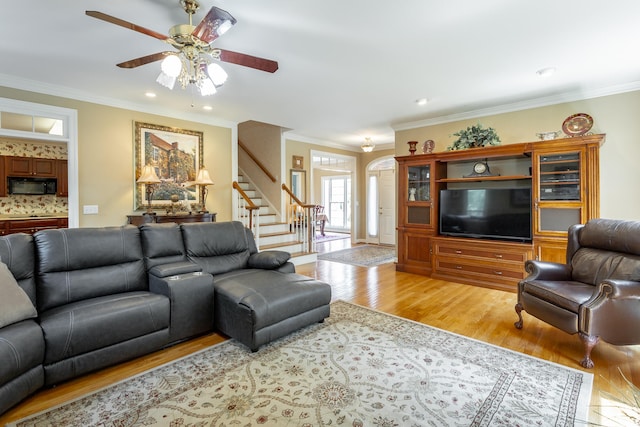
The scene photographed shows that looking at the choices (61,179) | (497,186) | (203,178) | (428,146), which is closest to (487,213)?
(497,186)

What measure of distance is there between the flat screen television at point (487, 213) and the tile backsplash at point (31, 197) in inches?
309

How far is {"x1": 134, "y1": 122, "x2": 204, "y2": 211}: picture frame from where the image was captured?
15.9 ft

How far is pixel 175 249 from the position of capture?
315cm

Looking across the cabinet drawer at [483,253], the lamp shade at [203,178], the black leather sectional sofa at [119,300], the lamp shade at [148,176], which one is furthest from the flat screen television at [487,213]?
the lamp shade at [148,176]

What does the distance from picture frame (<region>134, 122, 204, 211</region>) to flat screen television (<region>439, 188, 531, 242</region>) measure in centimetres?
424

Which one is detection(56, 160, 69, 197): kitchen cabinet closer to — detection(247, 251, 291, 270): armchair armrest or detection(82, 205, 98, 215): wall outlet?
detection(82, 205, 98, 215): wall outlet

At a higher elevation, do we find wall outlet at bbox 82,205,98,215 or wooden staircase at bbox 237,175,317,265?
wall outlet at bbox 82,205,98,215

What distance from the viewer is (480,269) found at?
15.1 ft

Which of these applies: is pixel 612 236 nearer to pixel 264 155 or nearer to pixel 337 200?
pixel 264 155

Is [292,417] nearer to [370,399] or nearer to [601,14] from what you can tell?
[370,399]

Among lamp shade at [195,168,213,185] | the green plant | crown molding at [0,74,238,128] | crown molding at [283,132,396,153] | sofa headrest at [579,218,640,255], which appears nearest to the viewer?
sofa headrest at [579,218,640,255]

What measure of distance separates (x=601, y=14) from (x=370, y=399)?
3.33 meters

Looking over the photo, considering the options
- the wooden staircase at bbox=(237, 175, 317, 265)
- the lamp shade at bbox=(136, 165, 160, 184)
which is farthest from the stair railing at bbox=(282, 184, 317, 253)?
the lamp shade at bbox=(136, 165, 160, 184)

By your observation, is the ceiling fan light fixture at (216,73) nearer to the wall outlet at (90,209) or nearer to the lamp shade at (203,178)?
the lamp shade at (203,178)
